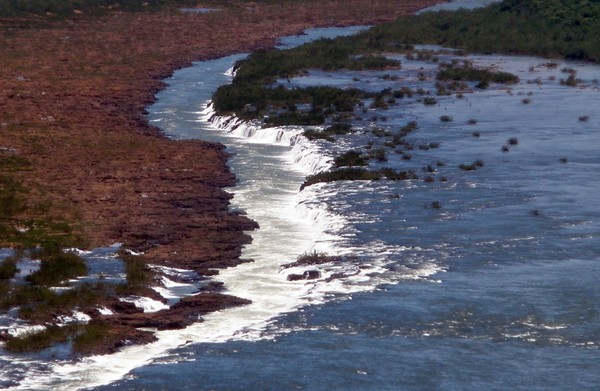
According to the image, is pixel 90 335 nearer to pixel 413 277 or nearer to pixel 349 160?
pixel 413 277

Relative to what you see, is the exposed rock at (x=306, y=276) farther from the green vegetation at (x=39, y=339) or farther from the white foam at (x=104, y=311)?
the green vegetation at (x=39, y=339)

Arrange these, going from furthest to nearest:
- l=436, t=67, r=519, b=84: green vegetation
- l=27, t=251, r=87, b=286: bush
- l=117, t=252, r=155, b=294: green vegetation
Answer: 1. l=436, t=67, r=519, b=84: green vegetation
2. l=27, t=251, r=87, b=286: bush
3. l=117, t=252, r=155, b=294: green vegetation

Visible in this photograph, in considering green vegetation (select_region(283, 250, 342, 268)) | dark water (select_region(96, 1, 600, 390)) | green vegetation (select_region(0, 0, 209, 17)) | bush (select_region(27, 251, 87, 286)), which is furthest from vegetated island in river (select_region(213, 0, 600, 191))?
green vegetation (select_region(0, 0, 209, 17))

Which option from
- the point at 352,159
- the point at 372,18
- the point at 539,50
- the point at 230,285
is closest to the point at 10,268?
the point at 230,285

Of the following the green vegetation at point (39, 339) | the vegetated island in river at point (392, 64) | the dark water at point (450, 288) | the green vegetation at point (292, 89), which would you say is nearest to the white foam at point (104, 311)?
the green vegetation at point (39, 339)

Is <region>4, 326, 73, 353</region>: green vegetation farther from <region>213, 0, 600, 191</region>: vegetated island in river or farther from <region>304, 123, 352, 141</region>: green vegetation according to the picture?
<region>304, 123, 352, 141</region>: green vegetation

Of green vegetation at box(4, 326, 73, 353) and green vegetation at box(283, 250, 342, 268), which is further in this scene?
green vegetation at box(283, 250, 342, 268)

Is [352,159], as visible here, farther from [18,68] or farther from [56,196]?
[18,68]
